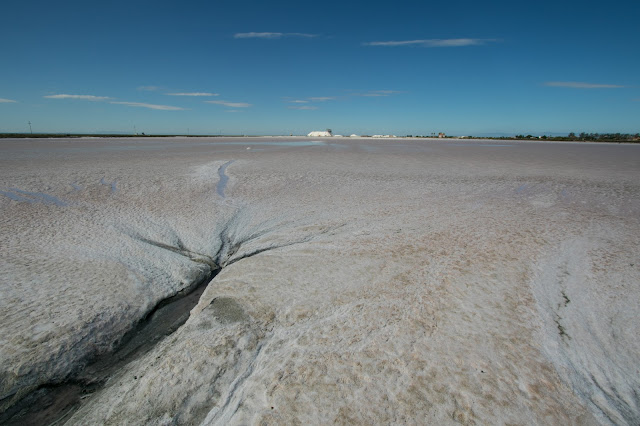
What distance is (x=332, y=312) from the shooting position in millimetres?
2980

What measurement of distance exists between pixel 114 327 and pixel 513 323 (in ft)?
10.9

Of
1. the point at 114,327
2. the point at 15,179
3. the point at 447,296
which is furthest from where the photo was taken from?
the point at 15,179

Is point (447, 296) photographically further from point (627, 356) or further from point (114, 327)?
point (114, 327)

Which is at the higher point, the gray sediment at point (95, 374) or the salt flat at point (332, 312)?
the salt flat at point (332, 312)

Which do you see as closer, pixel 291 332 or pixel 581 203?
pixel 291 332

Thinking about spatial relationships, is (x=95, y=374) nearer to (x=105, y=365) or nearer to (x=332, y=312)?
(x=105, y=365)

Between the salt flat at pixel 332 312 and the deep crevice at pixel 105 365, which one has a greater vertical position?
the salt flat at pixel 332 312

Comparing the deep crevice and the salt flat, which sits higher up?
the salt flat

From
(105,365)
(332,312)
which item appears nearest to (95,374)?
(105,365)

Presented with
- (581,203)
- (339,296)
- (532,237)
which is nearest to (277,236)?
(339,296)

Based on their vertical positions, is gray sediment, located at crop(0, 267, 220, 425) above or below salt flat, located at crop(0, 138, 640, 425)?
below

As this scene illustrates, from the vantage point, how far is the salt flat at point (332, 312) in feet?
6.95

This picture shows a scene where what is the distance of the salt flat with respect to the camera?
6.95 feet

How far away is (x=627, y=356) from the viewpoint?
247cm
